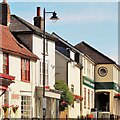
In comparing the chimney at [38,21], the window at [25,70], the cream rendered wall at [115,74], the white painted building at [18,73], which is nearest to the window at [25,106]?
the white painted building at [18,73]

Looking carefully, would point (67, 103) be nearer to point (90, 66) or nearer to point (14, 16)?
point (14, 16)

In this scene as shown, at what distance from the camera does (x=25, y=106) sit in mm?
39469

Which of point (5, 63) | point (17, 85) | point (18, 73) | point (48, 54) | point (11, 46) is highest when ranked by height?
point (48, 54)

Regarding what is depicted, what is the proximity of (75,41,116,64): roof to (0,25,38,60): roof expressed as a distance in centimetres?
3080

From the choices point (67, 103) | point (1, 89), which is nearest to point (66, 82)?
point (67, 103)

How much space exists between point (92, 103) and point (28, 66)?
27.3 meters

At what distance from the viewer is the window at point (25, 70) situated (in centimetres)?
3912

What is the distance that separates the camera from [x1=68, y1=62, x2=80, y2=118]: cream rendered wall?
52656mm

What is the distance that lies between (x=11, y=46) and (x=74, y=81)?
17.9 metres

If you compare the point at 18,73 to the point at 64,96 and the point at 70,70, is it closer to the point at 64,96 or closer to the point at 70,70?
the point at 64,96

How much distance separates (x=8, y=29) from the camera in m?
41.8

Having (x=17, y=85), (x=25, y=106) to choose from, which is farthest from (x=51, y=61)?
(x=17, y=85)

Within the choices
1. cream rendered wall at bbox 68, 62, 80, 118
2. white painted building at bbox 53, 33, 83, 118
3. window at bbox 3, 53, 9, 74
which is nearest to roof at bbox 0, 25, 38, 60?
window at bbox 3, 53, 9, 74

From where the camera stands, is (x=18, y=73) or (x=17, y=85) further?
(x=18, y=73)
